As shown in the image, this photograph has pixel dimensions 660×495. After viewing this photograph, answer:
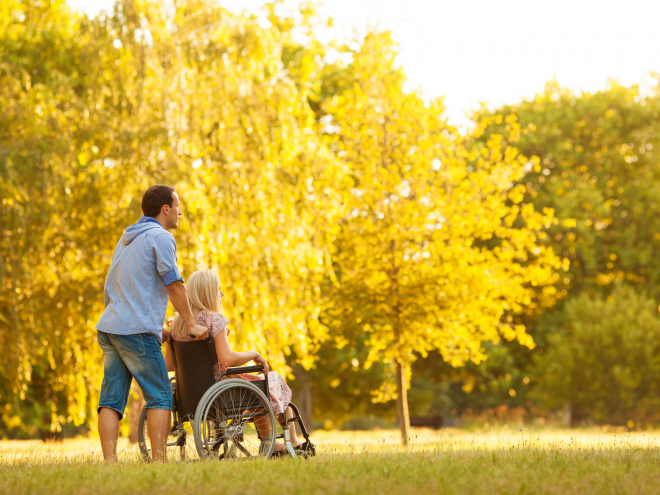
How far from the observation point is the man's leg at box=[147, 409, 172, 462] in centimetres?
438

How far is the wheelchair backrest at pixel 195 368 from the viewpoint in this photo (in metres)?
4.69

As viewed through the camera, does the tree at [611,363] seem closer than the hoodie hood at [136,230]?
No

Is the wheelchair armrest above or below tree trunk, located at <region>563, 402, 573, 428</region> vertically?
above

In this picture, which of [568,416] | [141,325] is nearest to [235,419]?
[141,325]

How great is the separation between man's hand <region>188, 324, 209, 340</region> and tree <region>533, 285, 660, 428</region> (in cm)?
1451

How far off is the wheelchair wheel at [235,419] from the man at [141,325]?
0.29 m

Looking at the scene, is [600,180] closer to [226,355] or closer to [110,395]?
[226,355]

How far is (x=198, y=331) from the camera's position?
445 cm

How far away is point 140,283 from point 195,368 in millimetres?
722

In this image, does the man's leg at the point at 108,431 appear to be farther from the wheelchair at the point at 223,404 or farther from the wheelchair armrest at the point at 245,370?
the wheelchair armrest at the point at 245,370

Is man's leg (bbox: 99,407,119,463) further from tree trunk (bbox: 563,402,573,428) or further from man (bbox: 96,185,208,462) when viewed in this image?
tree trunk (bbox: 563,402,573,428)

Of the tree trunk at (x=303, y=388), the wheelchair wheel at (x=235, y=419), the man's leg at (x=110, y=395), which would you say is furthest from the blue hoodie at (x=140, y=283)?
the tree trunk at (x=303, y=388)

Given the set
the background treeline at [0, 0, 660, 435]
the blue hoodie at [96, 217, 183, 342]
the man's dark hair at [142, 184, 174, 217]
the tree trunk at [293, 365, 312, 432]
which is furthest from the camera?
the tree trunk at [293, 365, 312, 432]

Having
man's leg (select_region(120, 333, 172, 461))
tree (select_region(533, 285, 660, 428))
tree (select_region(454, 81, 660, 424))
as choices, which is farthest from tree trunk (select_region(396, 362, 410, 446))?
tree (select_region(454, 81, 660, 424))
